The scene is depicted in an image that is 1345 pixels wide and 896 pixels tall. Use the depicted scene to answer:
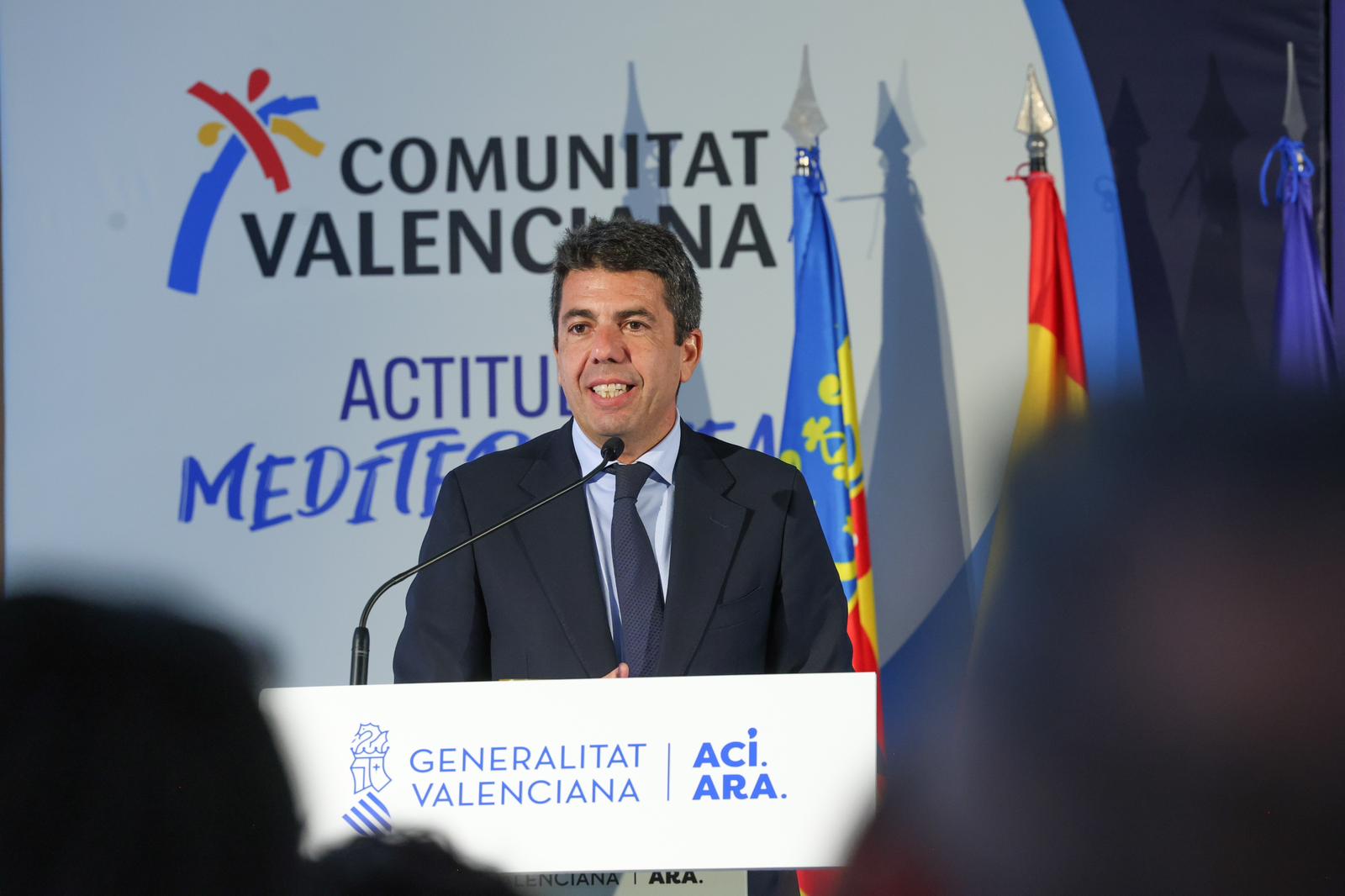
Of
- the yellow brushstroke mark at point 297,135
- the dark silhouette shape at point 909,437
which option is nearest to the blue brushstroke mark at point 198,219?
the yellow brushstroke mark at point 297,135

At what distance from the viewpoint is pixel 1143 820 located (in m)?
0.50

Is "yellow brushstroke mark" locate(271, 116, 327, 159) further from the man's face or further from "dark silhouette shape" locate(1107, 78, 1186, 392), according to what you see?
"dark silhouette shape" locate(1107, 78, 1186, 392)

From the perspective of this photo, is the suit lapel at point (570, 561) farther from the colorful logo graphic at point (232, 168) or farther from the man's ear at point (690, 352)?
the colorful logo graphic at point (232, 168)

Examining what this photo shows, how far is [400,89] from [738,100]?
108 cm

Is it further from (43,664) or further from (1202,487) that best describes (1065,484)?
(43,664)

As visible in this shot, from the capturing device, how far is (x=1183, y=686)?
0.49 metres

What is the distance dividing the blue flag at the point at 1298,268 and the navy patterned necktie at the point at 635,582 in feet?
7.71

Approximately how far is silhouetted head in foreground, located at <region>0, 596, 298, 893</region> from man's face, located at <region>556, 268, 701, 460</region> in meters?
2.06

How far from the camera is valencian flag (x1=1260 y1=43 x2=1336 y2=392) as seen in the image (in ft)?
13.3

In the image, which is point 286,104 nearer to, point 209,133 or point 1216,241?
point 209,133

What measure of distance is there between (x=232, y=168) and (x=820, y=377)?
6.54 feet

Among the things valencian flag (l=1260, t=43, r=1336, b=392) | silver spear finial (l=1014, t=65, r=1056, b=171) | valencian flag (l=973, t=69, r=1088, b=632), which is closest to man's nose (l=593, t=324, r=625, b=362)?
valencian flag (l=973, t=69, r=1088, b=632)

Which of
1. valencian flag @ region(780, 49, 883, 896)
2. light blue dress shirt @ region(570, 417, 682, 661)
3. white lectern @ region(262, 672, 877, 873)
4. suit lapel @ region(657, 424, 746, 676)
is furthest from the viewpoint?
valencian flag @ region(780, 49, 883, 896)

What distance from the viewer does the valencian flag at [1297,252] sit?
4.05 m
